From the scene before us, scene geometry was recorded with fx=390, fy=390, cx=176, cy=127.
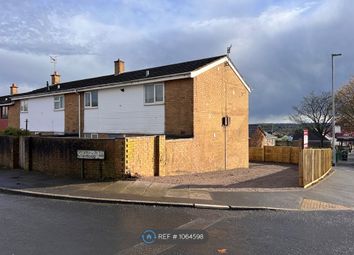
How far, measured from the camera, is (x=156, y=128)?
2253 cm

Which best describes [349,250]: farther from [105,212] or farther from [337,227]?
[105,212]

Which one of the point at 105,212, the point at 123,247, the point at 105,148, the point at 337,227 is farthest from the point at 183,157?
the point at 123,247

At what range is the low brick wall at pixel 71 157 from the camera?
15.1 m

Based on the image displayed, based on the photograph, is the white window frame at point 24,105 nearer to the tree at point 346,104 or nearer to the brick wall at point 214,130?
the brick wall at point 214,130

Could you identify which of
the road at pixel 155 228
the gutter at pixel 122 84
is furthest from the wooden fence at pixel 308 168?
the gutter at pixel 122 84

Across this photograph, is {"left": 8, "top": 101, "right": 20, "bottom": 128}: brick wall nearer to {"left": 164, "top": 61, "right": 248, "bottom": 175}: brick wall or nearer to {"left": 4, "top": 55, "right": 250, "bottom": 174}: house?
{"left": 4, "top": 55, "right": 250, "bottom": 174}: house

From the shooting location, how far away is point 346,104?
4950 centimetres

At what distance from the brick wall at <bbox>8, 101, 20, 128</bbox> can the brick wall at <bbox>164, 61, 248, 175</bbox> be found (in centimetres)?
1944

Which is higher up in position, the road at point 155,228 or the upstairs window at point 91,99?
the upstairs window at point 91,99

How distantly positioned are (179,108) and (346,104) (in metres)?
35.3

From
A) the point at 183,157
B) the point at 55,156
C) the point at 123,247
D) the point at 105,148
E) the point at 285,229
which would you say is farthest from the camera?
the point at 183,157

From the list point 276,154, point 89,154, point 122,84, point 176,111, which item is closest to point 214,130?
point 176,111

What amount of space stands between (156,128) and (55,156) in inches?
278

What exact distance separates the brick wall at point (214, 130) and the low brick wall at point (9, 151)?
7724mm
